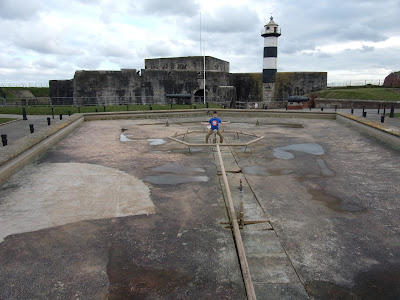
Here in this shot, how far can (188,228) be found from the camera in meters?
5.18

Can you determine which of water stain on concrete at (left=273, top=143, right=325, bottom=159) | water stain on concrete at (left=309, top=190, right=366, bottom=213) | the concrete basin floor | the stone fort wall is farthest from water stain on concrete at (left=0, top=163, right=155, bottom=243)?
the stone fort wall

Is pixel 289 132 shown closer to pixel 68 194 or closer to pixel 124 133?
pixel 124 133

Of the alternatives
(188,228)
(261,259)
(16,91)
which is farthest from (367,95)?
(16,91)

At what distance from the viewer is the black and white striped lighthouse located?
36656 mm

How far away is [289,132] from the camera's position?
15031 mm

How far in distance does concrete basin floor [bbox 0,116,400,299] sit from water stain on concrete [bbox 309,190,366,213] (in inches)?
0.8

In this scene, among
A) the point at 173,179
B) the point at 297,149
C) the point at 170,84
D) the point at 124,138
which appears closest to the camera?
the point at 173,179

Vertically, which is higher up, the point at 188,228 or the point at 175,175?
the point at 175,175

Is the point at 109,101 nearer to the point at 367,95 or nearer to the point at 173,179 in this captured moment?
the point at 367,95

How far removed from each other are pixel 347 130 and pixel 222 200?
11382 millimetres

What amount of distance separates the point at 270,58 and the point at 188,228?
3553 centimetres

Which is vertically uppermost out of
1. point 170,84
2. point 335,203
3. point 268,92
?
point 170,84

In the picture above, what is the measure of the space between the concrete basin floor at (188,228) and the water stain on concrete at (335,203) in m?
0.02

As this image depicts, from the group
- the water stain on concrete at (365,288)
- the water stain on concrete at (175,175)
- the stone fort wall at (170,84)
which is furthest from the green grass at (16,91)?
the water stain on concrete at (365,288)
